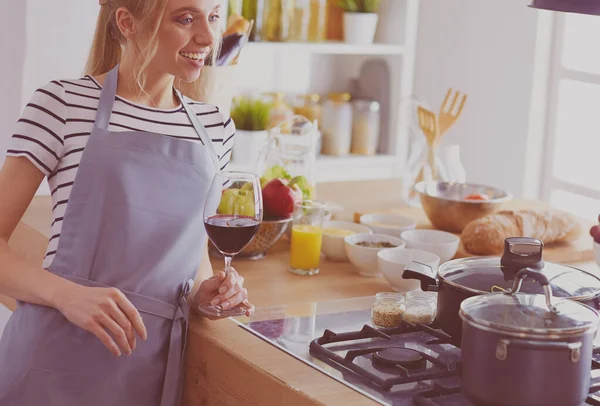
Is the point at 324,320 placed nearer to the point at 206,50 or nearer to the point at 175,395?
the point at 175,395

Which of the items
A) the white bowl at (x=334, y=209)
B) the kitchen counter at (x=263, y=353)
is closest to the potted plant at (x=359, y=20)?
the white bowl at (x=334, y=209)

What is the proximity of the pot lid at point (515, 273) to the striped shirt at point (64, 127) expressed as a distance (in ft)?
2.02

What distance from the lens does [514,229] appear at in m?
2.38

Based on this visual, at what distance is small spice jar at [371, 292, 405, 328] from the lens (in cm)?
176

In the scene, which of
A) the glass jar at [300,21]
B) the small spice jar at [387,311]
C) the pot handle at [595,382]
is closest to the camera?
the pot handle at [595,382]

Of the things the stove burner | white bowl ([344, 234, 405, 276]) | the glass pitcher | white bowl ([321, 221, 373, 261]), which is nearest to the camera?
the stove burner

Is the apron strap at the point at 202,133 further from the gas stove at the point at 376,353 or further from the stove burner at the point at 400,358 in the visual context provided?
the stove burner at the point at 400,358

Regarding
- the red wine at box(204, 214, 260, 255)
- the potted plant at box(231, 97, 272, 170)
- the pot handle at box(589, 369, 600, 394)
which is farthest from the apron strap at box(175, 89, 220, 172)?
the potted plant at box(231, 97, 272, 170)

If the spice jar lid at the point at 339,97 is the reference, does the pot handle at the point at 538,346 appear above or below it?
below

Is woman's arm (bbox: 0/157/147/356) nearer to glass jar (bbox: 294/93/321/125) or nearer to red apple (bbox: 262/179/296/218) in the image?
red apple (bbox: 262/179/296/218)

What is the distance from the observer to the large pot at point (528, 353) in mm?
1269

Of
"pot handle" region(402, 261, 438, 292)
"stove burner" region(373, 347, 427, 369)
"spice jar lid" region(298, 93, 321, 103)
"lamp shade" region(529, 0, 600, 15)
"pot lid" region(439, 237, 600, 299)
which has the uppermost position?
"lamp shade" region(529, 0, 600, 15)

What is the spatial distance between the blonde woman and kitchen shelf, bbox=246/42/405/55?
216 cm

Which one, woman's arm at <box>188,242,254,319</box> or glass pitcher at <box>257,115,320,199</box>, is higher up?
glass pitcher at <box>257,115,320,199</box>
